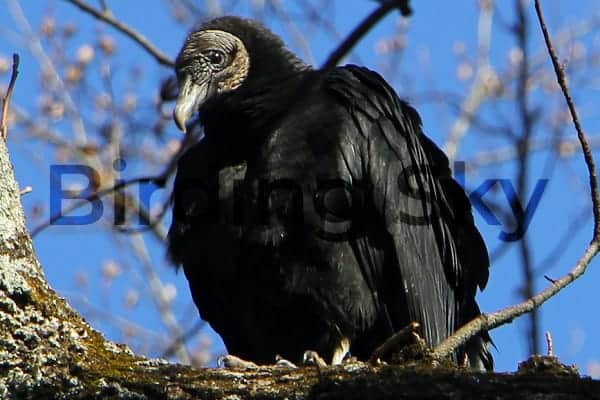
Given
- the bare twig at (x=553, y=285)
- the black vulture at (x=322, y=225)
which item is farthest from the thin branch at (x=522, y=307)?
the black vulture at (x=322, y=225)

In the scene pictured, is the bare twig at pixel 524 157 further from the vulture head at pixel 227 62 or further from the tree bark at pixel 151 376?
the vulture head at pixel 227 62

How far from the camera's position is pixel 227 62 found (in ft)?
15.5

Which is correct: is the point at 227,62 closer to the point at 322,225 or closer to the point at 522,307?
the point at 322,225

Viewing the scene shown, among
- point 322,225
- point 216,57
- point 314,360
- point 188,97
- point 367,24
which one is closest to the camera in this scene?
point 367,24

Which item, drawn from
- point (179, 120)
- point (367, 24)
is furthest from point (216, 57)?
point (367, 24)

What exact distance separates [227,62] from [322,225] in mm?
1127

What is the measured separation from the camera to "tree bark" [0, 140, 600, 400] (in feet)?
7.19

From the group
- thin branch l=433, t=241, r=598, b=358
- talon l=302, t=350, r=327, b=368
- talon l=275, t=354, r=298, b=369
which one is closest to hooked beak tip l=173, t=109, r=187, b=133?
talon l=275, t=354, r=298, b=369

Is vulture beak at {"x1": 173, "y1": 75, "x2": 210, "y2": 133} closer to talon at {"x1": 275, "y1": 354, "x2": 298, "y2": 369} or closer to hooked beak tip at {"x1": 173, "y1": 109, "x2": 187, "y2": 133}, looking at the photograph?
hooked beak tip at {"x1": 173, "y1": 109, "x2": 187, "y2": 133}

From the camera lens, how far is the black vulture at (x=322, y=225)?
3.98 meters

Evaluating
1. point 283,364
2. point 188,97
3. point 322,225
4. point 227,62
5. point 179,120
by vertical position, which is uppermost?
point 227,62

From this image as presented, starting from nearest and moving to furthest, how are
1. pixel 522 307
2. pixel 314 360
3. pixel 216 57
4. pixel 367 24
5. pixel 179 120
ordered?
pixel 367 24 < pixel 314 360 < pixel 522 307 < pixel 179 120 < pixel 216 57

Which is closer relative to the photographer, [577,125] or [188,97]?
[577,125]

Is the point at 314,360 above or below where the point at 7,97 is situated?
below
